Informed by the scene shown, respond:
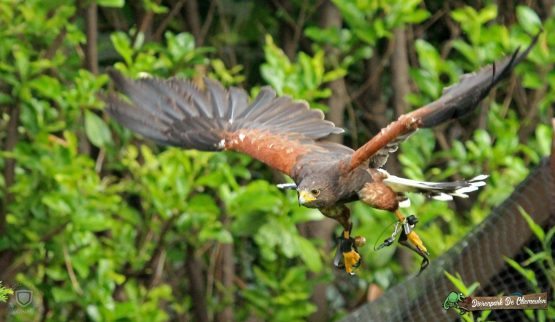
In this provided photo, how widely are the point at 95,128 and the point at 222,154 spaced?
2.08 feet

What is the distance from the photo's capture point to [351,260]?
4977 millimetres

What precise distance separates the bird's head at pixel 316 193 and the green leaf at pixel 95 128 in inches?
79.2

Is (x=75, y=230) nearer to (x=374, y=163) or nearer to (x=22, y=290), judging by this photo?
(x=22, y=290)

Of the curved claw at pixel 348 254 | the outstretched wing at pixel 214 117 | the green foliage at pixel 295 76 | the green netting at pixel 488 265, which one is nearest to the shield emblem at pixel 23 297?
the outstretched wing at pixel 214 117

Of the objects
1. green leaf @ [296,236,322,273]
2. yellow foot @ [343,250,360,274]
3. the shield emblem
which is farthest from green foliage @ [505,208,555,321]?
the shield emblem

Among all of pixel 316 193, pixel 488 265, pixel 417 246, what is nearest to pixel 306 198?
pixel 316 193

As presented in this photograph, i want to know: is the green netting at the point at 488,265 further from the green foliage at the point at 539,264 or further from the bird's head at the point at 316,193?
the bird's head at the point at 316,193

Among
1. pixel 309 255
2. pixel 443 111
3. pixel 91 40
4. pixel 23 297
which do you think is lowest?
pixel 23 297

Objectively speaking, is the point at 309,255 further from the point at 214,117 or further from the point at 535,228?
the point at 535,228

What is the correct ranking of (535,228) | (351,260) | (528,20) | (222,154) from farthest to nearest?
(528,20) → (222,154) → (535,228) → (351,260)

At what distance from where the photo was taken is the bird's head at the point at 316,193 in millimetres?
4828

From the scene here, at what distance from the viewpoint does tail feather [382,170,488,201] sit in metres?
4.72

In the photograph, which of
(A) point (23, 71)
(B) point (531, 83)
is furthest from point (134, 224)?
(B) point (531, 83)

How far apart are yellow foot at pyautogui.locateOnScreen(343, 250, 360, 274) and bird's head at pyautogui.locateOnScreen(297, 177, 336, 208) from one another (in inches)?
8.4
